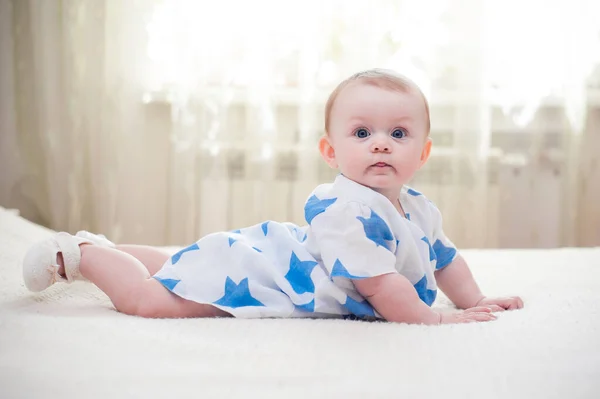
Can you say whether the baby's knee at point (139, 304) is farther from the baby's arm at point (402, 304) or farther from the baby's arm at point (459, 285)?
the baby's arm at point (459, 285)

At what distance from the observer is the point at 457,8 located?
2.41m

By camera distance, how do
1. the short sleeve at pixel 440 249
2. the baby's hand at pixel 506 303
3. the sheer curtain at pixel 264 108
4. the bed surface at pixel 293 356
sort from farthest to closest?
the sheer curtain at pixel 264 108, the short sleeve at pixel 440 249, the baby's hand at pixel 506 303, the bed surface at pixel 293 356

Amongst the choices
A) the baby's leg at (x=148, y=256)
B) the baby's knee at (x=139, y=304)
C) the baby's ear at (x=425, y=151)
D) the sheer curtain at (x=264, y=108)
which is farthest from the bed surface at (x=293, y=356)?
the sheer curtain at (x=264, y=108)

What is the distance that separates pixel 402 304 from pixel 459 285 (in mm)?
258

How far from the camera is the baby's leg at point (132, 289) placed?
1.03 meters

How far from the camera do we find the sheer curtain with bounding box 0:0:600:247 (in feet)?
7.97

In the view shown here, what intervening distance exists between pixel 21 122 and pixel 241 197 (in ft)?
2.90

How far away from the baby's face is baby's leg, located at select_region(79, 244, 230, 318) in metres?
0.31

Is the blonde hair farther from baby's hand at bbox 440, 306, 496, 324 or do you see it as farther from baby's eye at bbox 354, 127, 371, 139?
baby's hand at bbox 440, 306, 496, 324

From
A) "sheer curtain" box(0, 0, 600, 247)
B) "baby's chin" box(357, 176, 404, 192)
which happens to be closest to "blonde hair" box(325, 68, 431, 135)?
"baby's chin" box(357, 176, 404, 192)

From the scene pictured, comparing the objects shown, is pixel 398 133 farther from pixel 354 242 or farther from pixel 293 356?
pixel 293 356

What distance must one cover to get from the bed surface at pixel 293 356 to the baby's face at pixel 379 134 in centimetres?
24

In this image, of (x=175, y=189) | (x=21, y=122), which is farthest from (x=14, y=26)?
(x=175, y=189)

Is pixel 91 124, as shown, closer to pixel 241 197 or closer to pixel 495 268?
pixel 241 197
